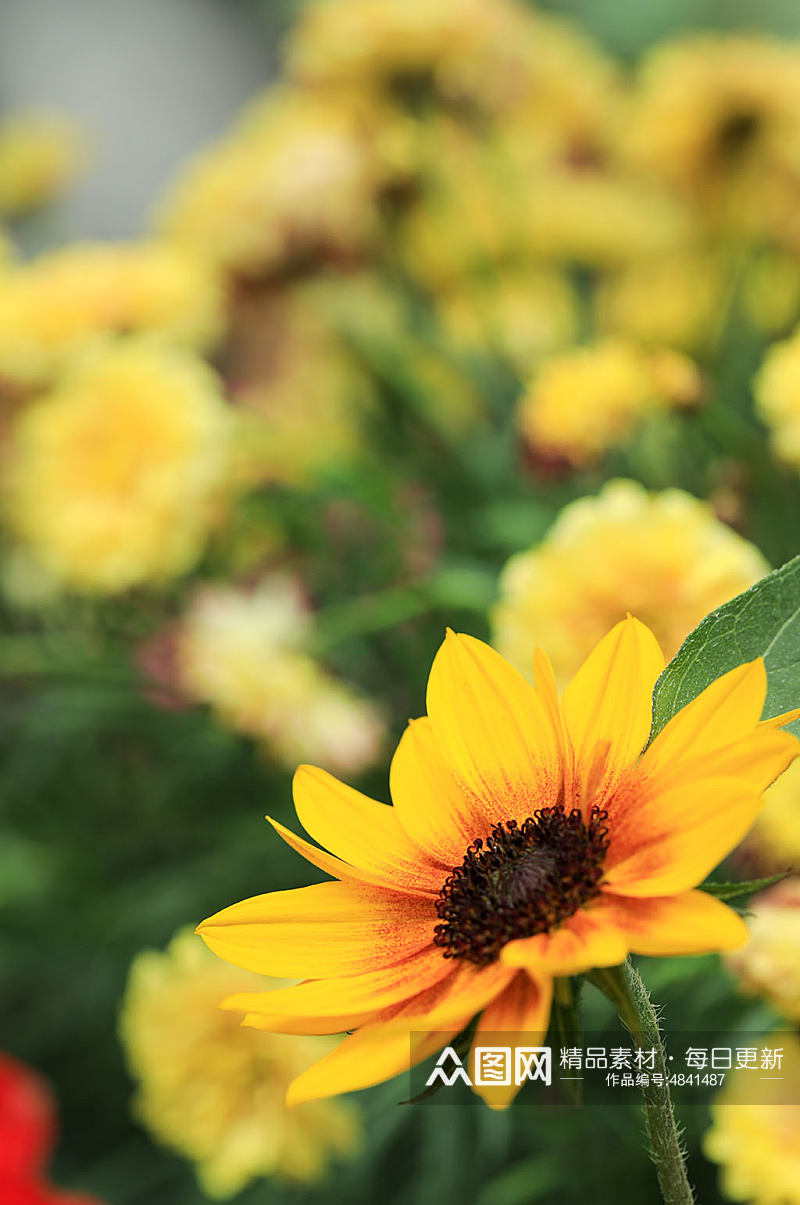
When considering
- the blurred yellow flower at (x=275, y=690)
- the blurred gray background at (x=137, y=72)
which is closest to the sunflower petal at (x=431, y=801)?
the blurred yellow flower at (x=275, y=690)

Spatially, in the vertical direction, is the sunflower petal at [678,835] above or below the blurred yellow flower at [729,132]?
below

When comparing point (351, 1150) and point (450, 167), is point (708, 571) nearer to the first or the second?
point (351, 1150)

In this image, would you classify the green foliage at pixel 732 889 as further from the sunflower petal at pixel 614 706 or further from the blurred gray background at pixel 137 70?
the blurred gray background at pixel 137 70

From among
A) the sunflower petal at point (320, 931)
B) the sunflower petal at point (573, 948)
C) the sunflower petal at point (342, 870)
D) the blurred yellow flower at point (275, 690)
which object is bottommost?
the sunflower petal at point (573, 948)

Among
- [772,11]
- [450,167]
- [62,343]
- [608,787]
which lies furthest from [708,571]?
[772,11]

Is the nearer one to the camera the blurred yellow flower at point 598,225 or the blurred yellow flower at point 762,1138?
the blurred yellow flower at point 762,1138

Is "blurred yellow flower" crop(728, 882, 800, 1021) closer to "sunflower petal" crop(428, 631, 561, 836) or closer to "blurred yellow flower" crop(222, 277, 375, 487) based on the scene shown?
"sunflower petal" crop(428, 631, 561, 836)

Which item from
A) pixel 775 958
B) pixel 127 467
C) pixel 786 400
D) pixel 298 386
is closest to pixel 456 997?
pixel 775 958

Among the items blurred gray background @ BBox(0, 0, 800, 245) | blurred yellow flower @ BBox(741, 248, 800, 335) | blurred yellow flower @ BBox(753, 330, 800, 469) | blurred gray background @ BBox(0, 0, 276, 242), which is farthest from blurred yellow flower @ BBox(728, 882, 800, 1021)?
blurred gray background @ BBox(0, 0, 276, 242)
